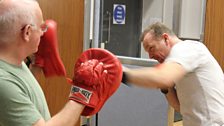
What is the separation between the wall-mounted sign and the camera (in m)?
3.35

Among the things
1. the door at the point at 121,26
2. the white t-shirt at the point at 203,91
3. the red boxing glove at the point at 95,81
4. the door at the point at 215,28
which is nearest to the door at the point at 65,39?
the door at the point at 121,26

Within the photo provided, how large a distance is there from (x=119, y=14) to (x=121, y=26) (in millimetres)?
115

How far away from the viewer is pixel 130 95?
306cm

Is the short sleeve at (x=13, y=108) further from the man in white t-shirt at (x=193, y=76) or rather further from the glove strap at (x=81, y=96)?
the man in white t-shirt at (x=193, y=76)

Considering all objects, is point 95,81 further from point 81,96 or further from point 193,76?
point 193,76

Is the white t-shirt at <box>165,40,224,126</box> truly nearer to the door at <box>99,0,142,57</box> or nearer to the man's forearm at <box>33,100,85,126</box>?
the man's forearm at <box>33,100,85,126</box>

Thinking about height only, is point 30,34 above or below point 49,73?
above

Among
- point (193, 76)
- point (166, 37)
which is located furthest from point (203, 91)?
point (166, 37)

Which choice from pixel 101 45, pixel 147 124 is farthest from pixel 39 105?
pixel 101 45

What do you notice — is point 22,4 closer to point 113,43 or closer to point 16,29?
point 16,29

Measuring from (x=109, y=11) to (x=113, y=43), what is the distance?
299 mm

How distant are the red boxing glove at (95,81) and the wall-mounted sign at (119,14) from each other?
187 cm

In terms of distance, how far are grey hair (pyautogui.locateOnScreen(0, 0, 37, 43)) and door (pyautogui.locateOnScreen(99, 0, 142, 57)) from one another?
75.1 inches

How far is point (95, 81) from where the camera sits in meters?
1.43
